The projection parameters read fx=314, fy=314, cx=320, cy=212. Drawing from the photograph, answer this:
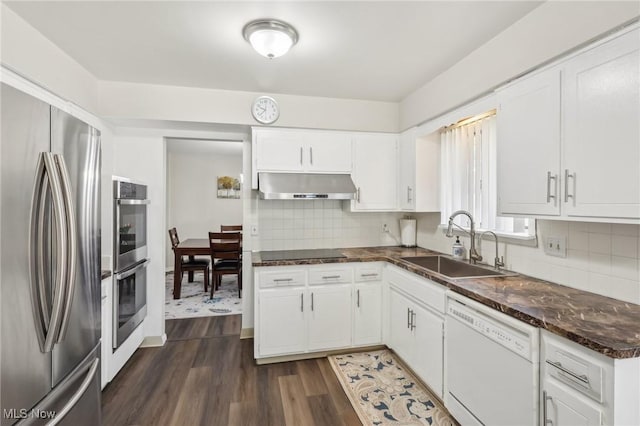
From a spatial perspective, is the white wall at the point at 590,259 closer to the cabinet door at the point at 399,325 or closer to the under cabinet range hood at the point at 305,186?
the cabinet door at the point at 399,325

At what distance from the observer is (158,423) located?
78.5 inches

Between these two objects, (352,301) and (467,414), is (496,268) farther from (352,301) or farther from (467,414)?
(352,301)

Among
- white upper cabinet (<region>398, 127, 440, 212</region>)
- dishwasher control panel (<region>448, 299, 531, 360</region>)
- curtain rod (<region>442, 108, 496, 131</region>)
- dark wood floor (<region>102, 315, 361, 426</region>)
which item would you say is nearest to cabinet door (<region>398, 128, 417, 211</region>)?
white upper cabinet (<region>398, 127, 440, 212</region>)

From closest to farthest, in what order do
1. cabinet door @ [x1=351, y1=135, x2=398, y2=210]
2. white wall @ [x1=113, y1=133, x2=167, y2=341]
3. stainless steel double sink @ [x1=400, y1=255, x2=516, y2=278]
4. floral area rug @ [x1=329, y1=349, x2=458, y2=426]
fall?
floral area rug @ [x1=329, y1=349, x2=458, y2=426]
stainless steel double sink @ [x1=400, y1=255, x2=516, y2=278]
white wall @ [x1=113, y1=133, x2=167, y2=341]
cabinet door @ [x1=351, y1=135, x2=398, y2=210]

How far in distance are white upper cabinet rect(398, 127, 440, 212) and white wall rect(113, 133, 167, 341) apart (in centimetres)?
246

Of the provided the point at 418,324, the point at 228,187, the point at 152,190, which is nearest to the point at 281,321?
the point at 418,324

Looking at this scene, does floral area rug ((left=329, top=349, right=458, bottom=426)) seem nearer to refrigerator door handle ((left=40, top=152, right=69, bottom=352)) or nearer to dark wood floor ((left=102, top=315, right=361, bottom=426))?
dark wood floor ((left=102, top=315, right=361, bottom=426))

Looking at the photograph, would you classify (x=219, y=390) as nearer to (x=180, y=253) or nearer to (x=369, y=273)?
(x=369, y=273)

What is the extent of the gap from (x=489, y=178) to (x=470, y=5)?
1267mm

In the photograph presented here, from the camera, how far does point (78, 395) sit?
1316mm

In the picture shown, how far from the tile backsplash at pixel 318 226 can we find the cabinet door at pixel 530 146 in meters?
1.63

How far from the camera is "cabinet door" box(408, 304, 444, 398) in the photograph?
6.93 ft

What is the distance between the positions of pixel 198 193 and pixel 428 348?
5.76 metres

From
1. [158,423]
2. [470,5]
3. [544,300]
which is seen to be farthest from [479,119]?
[158,423]
